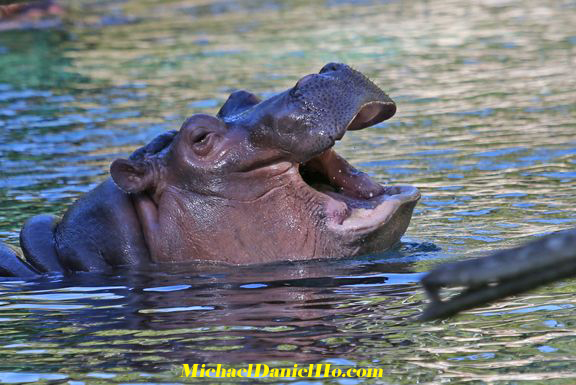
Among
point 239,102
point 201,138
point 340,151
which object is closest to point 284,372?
point 201,138

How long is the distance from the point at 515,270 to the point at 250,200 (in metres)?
3.73

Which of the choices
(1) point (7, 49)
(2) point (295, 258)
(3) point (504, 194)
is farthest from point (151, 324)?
(1) point (7, 49)

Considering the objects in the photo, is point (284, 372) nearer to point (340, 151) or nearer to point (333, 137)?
point (333, 137)

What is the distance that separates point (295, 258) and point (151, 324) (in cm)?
116

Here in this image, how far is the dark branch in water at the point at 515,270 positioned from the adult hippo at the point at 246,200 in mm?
3417

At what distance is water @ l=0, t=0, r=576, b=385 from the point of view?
4.69m

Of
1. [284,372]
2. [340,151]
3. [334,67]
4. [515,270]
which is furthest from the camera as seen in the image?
[340,151]

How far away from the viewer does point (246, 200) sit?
619 cm

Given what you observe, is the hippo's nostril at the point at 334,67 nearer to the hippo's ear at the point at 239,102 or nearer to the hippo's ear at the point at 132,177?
the hippo's ear at the point at 239,102

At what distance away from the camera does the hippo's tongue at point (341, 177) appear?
6359mm

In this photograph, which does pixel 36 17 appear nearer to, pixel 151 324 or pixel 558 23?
pixel 558 23

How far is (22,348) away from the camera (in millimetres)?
5055

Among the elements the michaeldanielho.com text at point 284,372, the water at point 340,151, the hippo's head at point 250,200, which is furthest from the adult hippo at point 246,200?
the michaeldanielho.com text at point 284,372

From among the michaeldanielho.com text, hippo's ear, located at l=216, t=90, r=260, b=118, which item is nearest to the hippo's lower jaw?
hippo's ear, located at l=216, t=90, r=260, b=118
